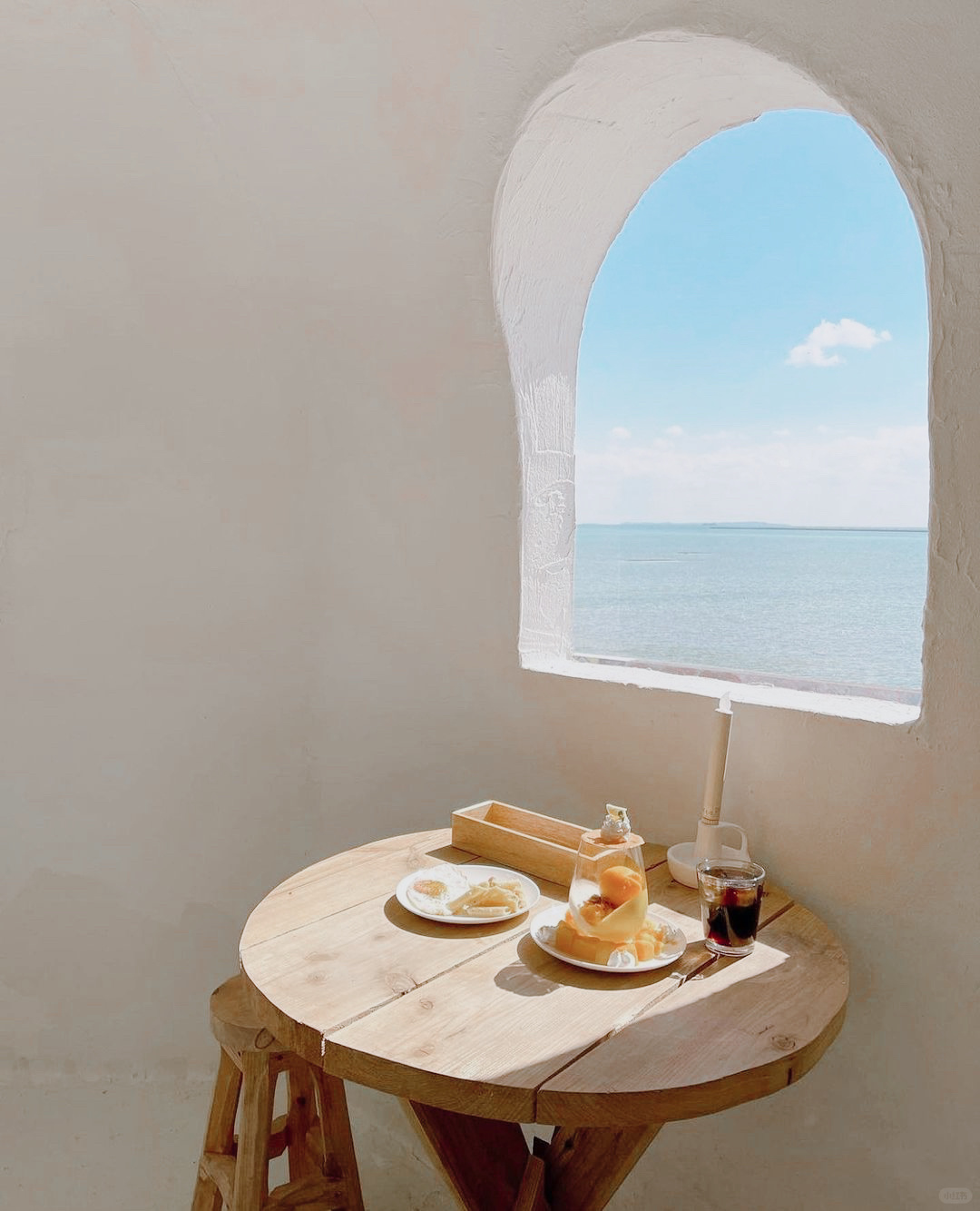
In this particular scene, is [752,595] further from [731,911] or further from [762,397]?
[731,911]

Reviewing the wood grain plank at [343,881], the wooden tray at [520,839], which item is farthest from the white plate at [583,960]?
the wood grain plank at [343,881]

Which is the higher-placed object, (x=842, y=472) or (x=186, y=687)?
(x=842, y=472)

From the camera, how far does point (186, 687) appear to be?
7.04 feet

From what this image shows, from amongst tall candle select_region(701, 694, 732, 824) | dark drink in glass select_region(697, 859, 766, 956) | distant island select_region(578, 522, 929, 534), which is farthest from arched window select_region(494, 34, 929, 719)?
distant island select_region(578, 522, 929, 534)

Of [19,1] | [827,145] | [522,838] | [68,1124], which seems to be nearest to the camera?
[522,838]

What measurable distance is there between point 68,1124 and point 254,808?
2.79ft

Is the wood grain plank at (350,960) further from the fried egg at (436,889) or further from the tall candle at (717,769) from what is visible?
the tall candle at (717,769)

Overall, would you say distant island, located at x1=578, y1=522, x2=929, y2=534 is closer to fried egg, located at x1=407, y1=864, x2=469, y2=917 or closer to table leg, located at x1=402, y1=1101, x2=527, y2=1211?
fried egg, located at x1=407, y1=864, x2=469, y2=917

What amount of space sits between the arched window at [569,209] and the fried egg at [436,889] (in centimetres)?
53

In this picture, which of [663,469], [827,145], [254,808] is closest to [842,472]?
[663,469]

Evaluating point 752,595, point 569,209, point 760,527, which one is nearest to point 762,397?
point 760,527

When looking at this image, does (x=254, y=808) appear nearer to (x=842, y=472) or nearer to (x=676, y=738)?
(x=676, y=738)

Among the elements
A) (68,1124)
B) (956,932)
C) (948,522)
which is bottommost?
(68,1124)

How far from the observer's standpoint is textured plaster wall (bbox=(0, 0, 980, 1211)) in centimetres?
168
